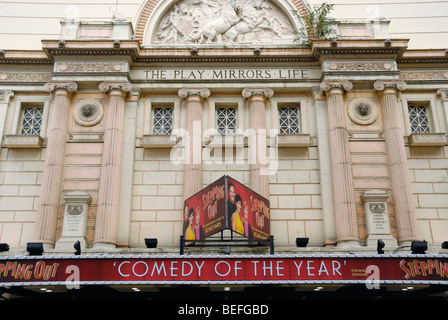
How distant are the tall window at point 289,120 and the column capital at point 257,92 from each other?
110 cm

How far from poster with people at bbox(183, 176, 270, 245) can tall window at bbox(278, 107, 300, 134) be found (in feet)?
15.4

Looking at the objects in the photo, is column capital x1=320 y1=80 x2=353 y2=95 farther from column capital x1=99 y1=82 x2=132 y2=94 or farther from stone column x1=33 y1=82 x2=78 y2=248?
stone column x1=33 y1=82 x2=78 y2=248

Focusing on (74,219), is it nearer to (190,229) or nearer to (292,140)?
(190,229)

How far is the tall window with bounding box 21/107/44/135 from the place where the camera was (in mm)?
21922

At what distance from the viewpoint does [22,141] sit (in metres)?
20.9

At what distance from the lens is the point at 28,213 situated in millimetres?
20062

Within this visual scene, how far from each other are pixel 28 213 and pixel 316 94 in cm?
1383

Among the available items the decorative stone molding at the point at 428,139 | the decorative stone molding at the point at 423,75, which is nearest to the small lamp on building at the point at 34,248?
the decorative stone molding at the point at 428,139

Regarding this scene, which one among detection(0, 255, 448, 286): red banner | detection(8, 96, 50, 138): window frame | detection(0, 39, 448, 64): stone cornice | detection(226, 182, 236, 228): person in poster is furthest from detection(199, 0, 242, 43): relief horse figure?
detection(0, 255, 448, 286): red banner

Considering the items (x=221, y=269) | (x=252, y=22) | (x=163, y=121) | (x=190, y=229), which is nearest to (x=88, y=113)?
(x=163, y=121)

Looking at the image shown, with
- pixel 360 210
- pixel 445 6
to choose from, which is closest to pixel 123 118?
pixel 360 210

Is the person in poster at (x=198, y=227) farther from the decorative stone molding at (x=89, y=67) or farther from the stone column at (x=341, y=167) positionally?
the decorative stone molding at (x=89, y=67)

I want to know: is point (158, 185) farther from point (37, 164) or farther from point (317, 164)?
point (317, 164)

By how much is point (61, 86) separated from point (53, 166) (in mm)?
3820
